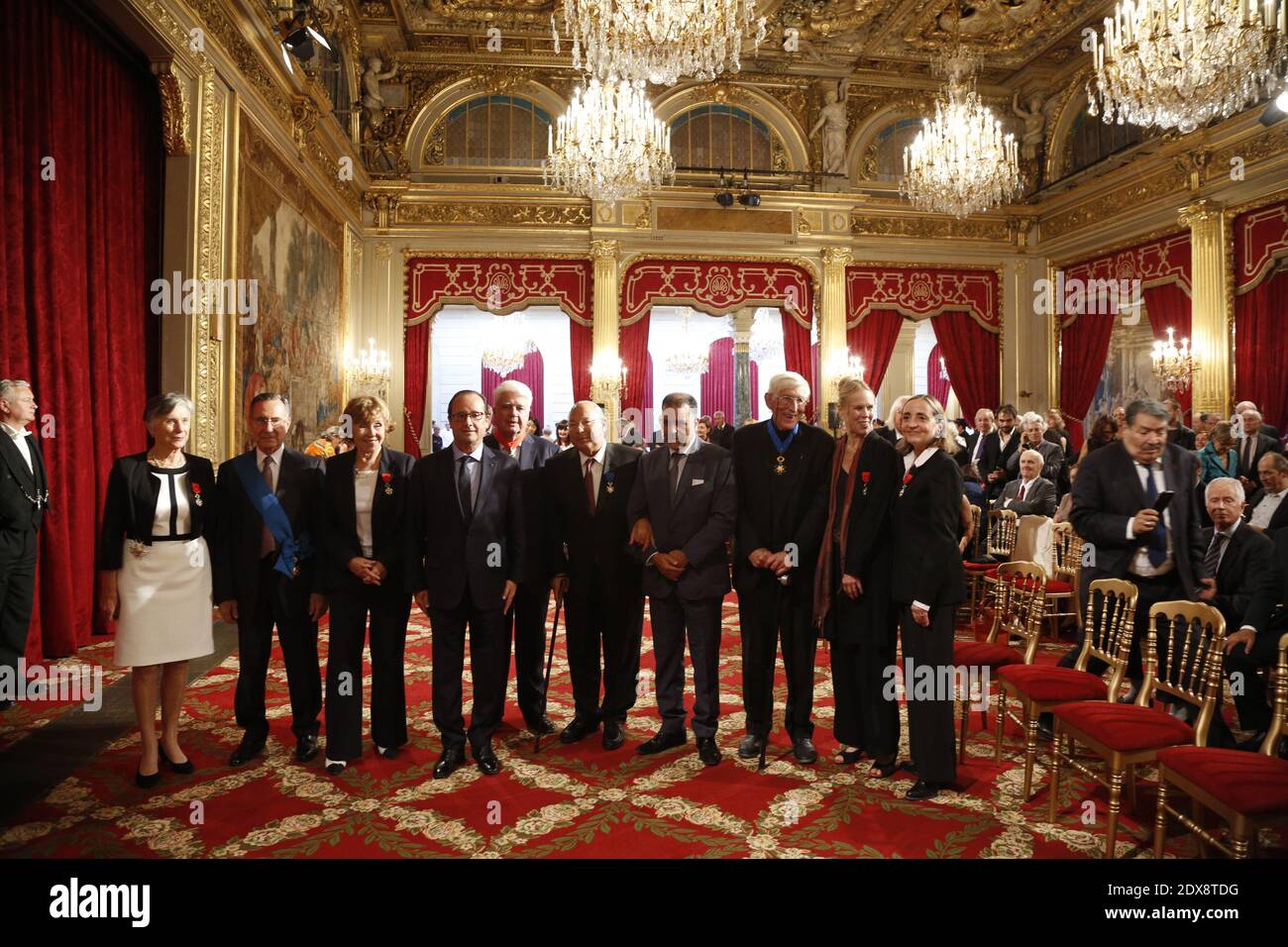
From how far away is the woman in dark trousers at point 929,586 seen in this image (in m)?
3.00

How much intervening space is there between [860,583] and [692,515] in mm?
792

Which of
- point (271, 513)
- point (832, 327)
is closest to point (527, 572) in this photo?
point (271, 513)

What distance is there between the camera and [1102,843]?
8.83ft

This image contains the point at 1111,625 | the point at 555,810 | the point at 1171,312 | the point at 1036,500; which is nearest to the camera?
the point at 555,810

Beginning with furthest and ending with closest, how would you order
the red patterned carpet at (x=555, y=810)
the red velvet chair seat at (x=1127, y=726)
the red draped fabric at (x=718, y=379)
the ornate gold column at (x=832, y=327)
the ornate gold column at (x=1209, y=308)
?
the red draped fabric at (x=718, y=379)
the ornate gold column at (x=832, y=327)
the ornate gold column at (x=1209, y=308)
the red patterned carpet at (x=555, y=810)
the red velvet chair seat at (x=1127, y=726)

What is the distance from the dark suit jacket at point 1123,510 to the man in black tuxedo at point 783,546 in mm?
1258

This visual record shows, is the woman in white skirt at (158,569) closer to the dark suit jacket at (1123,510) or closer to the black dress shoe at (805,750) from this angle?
the black dress shoe at (805,750)

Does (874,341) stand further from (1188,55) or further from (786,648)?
(786,648)

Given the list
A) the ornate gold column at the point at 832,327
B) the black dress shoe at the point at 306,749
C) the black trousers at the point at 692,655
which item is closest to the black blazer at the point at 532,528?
the black trousers at the point at 692,655

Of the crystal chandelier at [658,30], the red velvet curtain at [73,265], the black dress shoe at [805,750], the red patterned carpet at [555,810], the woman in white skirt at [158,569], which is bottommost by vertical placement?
the red patterned carpet at [555,810]

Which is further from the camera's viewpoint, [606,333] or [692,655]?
[606,333]

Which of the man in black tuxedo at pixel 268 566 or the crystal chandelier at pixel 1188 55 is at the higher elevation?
the crystal chandelier at pixel 1188 55

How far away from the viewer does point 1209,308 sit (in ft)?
28.8

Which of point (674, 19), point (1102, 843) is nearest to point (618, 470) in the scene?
point (1102, 843)
